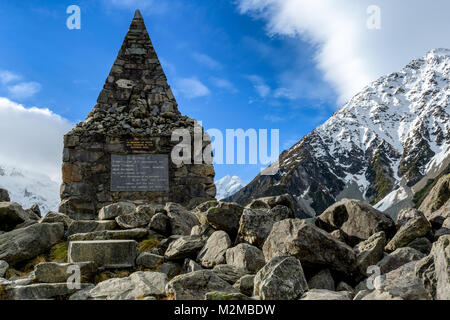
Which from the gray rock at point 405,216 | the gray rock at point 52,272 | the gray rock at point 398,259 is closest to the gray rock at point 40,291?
the gray rock at point 52,272

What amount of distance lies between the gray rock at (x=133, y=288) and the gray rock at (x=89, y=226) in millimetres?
3039

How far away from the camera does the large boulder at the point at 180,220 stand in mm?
8430

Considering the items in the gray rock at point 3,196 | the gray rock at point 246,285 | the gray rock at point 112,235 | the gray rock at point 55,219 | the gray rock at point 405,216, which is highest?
the gray rock at point 3,196

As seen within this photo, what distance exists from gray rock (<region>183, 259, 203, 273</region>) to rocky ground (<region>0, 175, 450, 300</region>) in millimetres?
22

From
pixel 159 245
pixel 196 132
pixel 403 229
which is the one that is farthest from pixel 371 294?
pixel 196 132

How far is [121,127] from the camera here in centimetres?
1503

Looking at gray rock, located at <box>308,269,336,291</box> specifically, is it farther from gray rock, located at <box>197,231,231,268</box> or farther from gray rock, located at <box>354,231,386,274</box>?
gray rock, located at <box>197,231,231,268</box>

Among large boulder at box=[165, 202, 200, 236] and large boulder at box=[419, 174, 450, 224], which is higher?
large boulder at box=[419, 174, 450, 224]

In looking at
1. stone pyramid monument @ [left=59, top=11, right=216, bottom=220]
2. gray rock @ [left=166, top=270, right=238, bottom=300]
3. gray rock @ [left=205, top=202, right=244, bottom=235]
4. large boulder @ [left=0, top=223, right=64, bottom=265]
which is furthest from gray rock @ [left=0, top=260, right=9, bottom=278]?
stone pyramid monument @ [left=59, top=11, right=216, bottom=220]

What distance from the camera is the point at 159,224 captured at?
840 cm

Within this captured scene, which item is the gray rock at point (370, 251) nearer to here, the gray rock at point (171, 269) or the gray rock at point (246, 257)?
the gray rock at point (246, 257)

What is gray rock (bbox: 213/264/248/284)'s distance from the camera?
5.76 metres

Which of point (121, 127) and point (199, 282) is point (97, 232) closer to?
point (199, 282)
